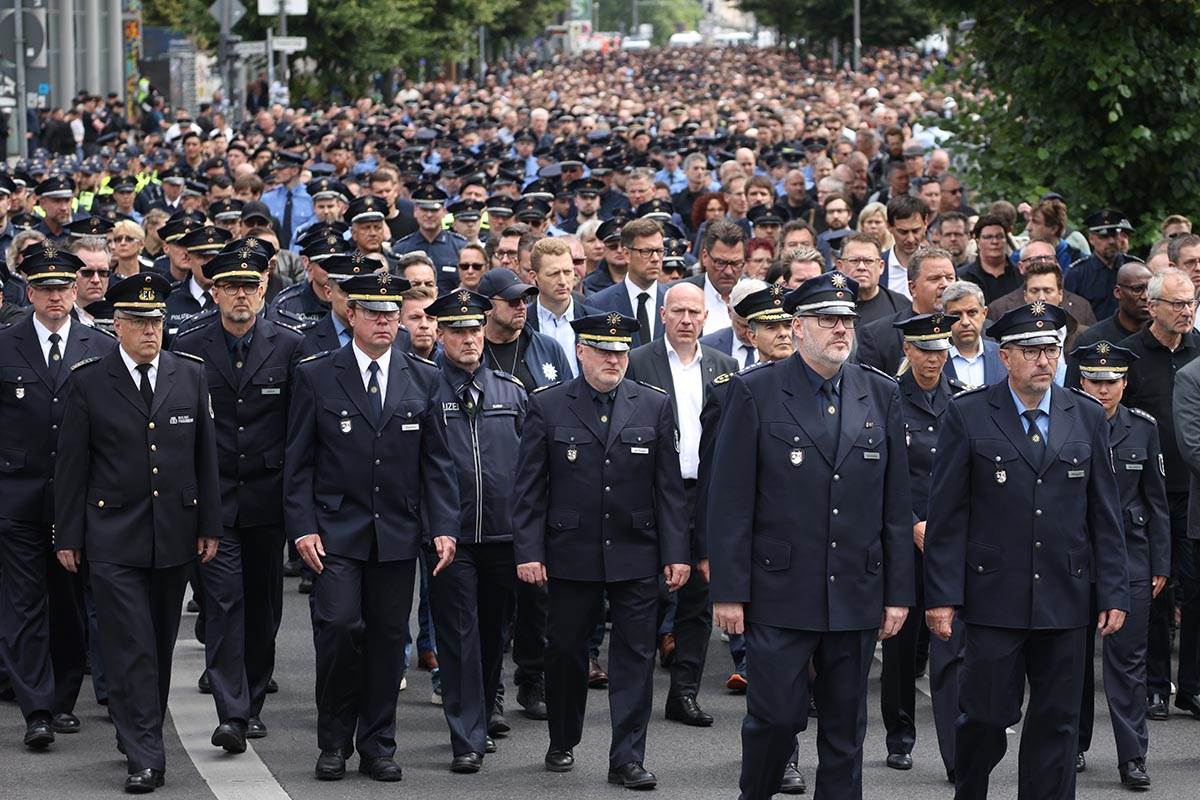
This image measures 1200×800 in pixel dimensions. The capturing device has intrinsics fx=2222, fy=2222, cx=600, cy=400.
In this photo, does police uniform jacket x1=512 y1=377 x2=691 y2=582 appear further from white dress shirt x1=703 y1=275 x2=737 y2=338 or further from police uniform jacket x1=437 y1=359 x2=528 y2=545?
white dress shirt x1=703 y1=275 x2=737 y2=338

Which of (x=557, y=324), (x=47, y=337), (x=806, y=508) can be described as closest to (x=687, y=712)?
(x=806, y=508)

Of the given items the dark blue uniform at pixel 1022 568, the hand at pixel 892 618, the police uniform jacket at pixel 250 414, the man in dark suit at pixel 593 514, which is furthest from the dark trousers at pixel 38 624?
the dark blue uniform at pixel 1022 568

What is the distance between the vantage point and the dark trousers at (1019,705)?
869cm

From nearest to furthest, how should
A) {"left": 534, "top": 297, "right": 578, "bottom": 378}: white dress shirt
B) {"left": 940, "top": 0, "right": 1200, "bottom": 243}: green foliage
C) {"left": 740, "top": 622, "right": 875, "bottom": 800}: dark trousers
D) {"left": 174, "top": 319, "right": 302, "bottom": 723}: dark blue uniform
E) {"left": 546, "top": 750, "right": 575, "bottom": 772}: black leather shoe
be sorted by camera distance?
{"left": 740, "top": 622, "right": 875, "bottom": 800}: dark trousers → {"left": 546, "top": 750, "right": 575, "bottom": 772}: black leather shoe → {"left": 174, "top": 319, "right": 302, "bottom": 723}: dark blue uniform → {"left": 534, "top": 297, "right": 578, "bottom": 378}: white dress shirt → {"left": 940, "top": 0, "right": 1200, "bottom": 243}: green foliage

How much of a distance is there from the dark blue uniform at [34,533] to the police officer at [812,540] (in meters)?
3.76

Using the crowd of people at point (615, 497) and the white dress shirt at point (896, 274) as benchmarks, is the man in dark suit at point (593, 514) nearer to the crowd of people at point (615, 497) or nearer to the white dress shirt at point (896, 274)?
the crowd of people at point (615, 497)

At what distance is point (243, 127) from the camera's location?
129 ft

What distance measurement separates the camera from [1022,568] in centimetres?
866

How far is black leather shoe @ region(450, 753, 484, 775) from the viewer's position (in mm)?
10148

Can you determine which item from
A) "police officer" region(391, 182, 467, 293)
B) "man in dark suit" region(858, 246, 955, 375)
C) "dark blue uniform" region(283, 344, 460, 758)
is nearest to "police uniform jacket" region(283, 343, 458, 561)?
"dark blue uniform" region(283, 344, 460, 758)

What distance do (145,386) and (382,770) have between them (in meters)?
2.05

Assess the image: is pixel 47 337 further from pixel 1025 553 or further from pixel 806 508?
pixel 1025 553

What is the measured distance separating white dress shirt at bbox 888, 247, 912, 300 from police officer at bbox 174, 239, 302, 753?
18.4 ft

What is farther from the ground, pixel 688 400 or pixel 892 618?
pixel 688 400
